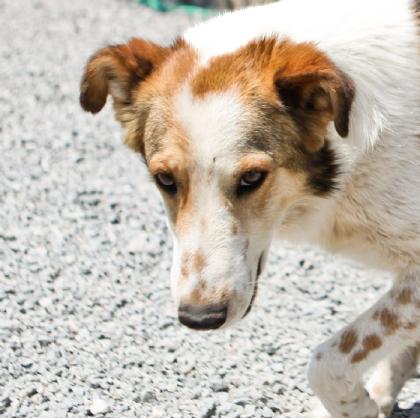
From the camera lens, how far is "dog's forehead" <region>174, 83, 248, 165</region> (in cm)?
372

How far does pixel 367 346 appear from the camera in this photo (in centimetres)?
400

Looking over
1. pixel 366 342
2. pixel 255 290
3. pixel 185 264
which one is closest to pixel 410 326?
pixel 366 342

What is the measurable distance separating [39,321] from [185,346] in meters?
0.79

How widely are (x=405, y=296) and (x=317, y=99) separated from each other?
922 millimetres

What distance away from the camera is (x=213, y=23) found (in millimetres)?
4258

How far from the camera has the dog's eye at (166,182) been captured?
12.6ft

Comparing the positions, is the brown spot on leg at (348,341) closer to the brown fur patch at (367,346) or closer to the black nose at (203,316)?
the brown fur patch at (367,346)

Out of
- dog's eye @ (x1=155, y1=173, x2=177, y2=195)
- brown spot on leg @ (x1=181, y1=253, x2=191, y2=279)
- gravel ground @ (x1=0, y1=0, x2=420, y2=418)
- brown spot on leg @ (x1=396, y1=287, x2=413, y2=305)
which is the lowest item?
gravel ground @ (x1=0, y1=0, x2=420, y2=418)

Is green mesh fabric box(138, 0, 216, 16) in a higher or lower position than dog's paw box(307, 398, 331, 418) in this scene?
lower

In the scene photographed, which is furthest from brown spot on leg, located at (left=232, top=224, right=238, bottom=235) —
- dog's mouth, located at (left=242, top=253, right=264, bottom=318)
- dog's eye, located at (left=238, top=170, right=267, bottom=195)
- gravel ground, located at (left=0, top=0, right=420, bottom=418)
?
gravel ground, located at (left=0, top=0, right=420, bottom=418)

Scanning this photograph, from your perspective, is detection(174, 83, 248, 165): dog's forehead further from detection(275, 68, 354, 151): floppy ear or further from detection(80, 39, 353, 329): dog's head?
detection(275, 68, 354, 151): floppy ear

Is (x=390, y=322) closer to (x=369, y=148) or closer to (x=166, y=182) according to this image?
(x=369, y=148)

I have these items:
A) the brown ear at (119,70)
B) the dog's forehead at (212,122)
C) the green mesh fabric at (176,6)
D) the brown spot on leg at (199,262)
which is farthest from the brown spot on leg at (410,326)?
the green mesh fabric at (176,6)

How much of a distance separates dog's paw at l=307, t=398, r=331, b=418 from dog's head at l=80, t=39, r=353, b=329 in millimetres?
917
